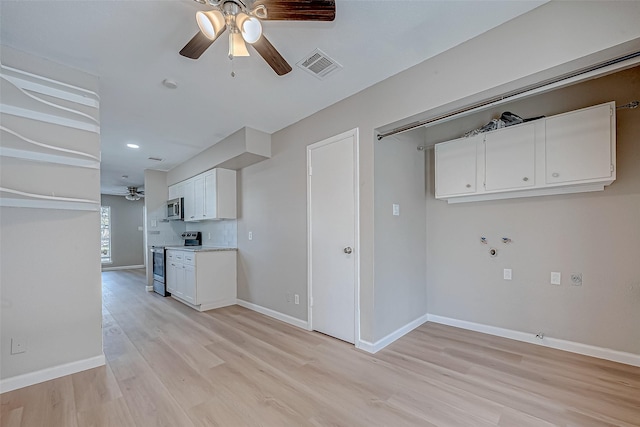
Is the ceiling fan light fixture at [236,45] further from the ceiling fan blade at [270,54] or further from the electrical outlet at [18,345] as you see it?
the electrical outlet at [18,345]

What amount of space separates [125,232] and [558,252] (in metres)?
10.8

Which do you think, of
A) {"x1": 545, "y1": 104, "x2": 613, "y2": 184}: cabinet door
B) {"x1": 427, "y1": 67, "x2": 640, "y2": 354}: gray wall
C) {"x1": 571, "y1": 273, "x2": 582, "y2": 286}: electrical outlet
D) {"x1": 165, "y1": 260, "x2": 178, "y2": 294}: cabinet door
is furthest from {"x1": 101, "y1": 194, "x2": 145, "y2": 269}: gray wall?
{"x1": 571, "y1": 273, "x2": 582, "y2": 286}: electrical outlet

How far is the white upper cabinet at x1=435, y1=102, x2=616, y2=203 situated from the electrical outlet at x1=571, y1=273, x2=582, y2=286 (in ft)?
2.50

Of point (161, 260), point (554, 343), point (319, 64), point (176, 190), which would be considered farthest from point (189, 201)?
point (554, 343)

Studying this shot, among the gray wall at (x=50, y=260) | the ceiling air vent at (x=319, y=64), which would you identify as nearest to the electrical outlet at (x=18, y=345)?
the gray wall at (x=50, y=260)

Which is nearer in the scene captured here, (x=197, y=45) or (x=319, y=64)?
(x=197, y=45)

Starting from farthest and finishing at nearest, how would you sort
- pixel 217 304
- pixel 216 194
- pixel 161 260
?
1. pixel 161 260
2. pixel 216 194
3. pixel 217 304

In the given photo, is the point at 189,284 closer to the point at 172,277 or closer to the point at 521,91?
the point at 172,277

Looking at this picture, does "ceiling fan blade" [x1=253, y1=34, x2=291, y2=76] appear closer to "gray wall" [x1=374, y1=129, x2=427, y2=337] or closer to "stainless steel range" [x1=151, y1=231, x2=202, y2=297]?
"gray wall" [x1=374, y1=129, x2=427, y2=337]

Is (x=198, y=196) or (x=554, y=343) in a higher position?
(x=198, y=196)

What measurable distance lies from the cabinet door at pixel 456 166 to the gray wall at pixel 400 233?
0.88ft

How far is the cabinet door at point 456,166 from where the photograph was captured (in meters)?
2.91

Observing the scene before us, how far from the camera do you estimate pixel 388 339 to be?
2750 millimetres

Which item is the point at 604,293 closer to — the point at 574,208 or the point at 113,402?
the point at 574,208
